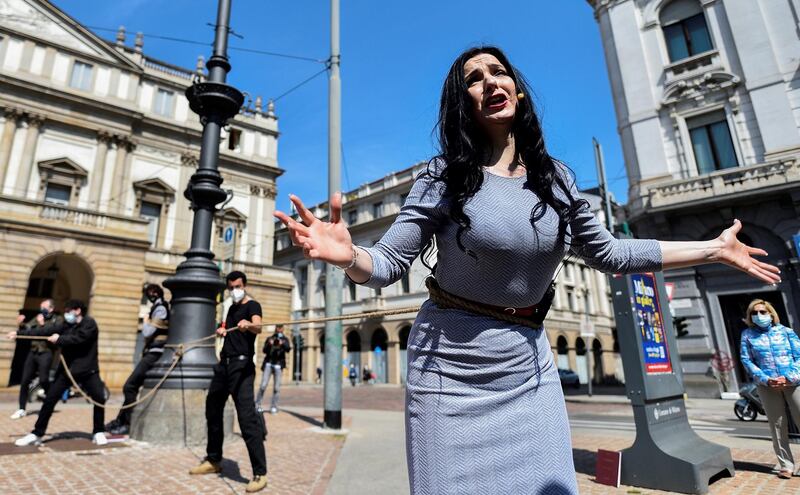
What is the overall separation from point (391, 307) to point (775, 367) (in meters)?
28.6

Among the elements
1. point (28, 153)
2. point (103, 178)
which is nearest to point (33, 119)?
point (28, 153)

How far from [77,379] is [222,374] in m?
3.04

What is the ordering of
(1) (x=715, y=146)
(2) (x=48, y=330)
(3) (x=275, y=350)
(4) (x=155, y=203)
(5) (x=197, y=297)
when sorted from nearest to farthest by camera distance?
(5) (x=197, y=297) → (2) (x=48, y=330) → (3) (x=275, y=350) → (1) (x=715, y=146) → (4) (x=155, y=203)

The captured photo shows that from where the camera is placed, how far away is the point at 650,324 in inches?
200

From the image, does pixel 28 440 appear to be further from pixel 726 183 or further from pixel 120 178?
pixel 120 178

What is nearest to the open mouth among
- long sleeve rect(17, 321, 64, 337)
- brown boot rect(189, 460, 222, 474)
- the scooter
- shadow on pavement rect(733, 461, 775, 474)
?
brown boot rect(189, 460, 222, 474)

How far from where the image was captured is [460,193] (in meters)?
Answer: 1.42

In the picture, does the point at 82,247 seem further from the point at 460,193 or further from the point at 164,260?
the point at 460,193

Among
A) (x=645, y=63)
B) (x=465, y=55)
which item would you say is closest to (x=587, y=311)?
(x=645, y=63)

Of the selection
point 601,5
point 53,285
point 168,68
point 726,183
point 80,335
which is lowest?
point 80,335

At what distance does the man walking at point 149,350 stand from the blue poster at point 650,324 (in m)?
6.55

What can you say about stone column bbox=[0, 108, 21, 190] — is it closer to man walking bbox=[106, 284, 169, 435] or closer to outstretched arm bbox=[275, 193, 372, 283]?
man walking bbox=[106, 284, 169, 435]

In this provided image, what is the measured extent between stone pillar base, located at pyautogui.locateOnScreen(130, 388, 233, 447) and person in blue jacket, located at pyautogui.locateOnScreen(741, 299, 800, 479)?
255 inches

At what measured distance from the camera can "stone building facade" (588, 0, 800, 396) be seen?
13734mm
